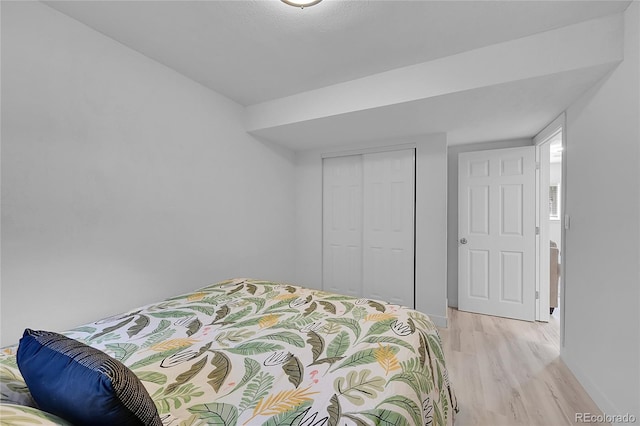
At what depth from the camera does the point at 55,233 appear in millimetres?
1611

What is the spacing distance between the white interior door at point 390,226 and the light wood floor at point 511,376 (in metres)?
0.74

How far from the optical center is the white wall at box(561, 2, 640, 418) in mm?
1521

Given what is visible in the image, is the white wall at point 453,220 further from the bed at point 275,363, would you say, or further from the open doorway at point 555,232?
the bed at point 275,363

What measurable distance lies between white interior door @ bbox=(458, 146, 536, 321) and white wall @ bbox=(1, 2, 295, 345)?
2.85 m

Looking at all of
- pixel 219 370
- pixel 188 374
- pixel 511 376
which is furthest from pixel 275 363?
pixel 511 376

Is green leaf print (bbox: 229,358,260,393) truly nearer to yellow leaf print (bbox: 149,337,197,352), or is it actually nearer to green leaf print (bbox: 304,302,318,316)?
yellow leaf print (bbox: 149,337,197,352)

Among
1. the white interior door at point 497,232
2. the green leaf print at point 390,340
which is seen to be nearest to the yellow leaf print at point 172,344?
the green leaf print at point 390,340

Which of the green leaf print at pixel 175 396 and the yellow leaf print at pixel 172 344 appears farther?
the yellow leaf print at pixel 172 344

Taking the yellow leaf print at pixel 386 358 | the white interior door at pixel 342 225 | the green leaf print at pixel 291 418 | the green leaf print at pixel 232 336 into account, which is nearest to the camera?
the green leaf print at pixel 291 418

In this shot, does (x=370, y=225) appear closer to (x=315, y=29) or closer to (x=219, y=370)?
(x=315, y=29)

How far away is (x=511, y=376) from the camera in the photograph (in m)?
2.10

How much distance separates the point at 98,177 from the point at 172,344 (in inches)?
49.0

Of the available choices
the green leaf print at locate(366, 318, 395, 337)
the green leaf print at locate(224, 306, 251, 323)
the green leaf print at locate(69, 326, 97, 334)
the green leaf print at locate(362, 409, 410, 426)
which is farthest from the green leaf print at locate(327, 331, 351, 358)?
the green leaf print at locate(69, 326, 97, 334)

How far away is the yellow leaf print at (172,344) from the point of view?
4.05ft
